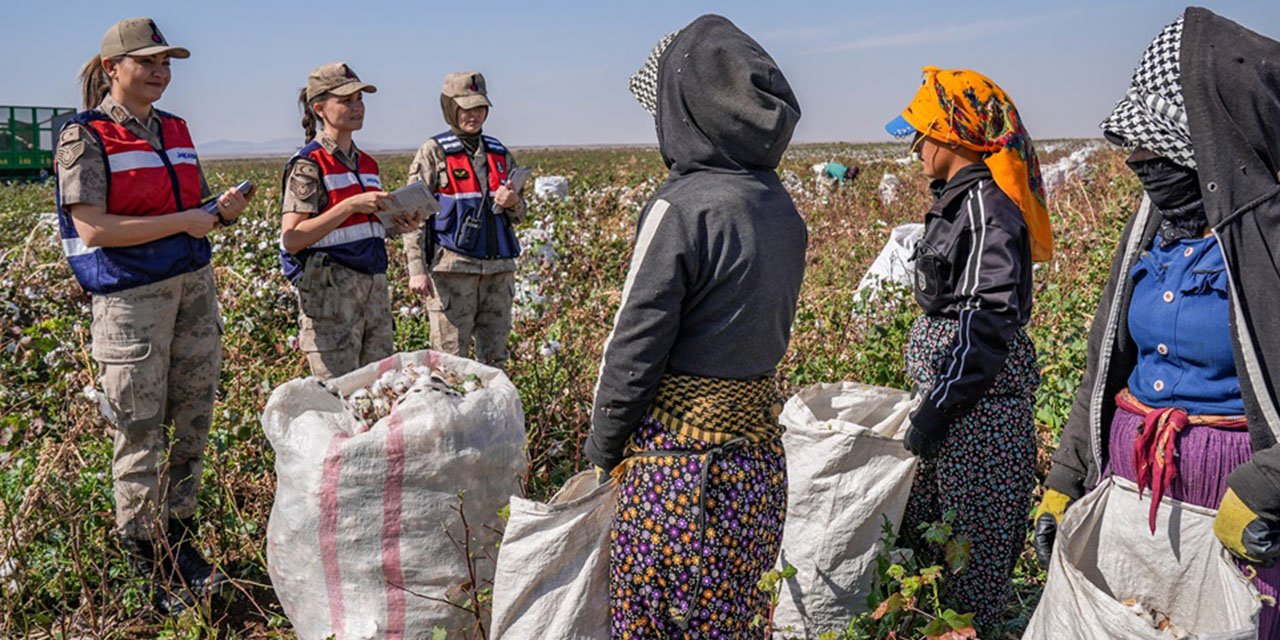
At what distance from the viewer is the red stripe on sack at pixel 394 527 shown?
2.09 metres

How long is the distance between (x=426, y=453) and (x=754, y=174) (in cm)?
96

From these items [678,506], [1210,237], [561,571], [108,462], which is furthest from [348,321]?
[1210,237]

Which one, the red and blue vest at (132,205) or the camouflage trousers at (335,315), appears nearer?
the red and blue vest at (132,205)

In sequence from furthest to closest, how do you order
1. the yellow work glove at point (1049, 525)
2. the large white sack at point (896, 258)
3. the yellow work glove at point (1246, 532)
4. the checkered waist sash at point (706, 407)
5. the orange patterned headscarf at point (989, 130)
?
the large white sack at point (896, 258)
the orange patterned headscarf at point (989, 130)
the yellow work glove at point (1049, 525)
the checkered waist sash at point (706, 407)
the yellow work glove at point (1246, 532)

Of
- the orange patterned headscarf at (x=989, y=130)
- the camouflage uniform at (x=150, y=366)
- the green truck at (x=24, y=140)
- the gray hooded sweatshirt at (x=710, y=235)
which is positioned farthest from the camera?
the green truck at (x=24, y=140)

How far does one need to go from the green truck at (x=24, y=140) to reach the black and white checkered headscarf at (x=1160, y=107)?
23.8m

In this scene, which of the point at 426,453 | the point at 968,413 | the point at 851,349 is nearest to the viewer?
the point at 426,453

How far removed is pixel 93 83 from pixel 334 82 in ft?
2.32

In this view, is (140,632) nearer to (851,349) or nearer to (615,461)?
(615,461)

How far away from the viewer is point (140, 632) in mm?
2678

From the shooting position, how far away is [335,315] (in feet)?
10.2

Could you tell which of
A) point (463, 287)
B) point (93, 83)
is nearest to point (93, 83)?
point (93, 83)

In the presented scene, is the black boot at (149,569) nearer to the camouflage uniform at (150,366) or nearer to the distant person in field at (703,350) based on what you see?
the camouflage uniform at (150,366)

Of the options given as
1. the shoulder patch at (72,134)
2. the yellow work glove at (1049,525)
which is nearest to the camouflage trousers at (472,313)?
the shoulder patch at (72,134)
